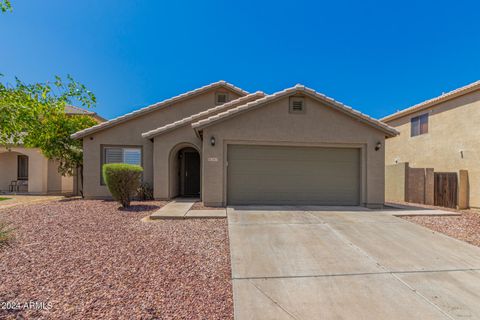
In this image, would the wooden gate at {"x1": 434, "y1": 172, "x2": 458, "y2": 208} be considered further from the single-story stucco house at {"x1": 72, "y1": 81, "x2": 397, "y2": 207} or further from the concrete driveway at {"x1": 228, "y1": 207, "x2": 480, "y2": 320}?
the concrete driveway at {"x1": 228, "y1": 207, "x2": 480, "y2": 320}

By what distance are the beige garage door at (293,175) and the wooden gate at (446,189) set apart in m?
5.15

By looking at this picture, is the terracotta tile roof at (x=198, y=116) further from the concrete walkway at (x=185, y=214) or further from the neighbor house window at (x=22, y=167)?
the neighbor house window at (x=22, y=167)

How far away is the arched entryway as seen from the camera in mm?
13172

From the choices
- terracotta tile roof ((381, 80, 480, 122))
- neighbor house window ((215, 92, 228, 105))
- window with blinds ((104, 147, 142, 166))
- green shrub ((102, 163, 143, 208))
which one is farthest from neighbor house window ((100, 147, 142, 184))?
terracotta tile roof ((381, 80, 480, 122))

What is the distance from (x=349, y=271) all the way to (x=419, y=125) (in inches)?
545

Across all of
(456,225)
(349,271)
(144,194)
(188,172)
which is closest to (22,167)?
(144,194)

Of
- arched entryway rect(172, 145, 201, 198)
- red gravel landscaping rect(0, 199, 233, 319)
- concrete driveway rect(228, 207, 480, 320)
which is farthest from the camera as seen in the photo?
arched entryway rect(172, 145, 201, 198)

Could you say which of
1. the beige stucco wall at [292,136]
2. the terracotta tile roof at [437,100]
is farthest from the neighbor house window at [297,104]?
the terracotta tile roof at [437,100]

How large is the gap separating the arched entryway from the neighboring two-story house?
11.9m

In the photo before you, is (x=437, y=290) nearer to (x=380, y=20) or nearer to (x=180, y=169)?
(x=180, y=169)

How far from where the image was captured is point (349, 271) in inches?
167

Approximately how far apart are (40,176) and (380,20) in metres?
24.4

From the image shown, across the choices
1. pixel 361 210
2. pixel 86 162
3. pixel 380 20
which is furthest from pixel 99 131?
pixel 380 20

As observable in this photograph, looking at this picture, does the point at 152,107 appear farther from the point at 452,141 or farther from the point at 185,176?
the point at 452,141
